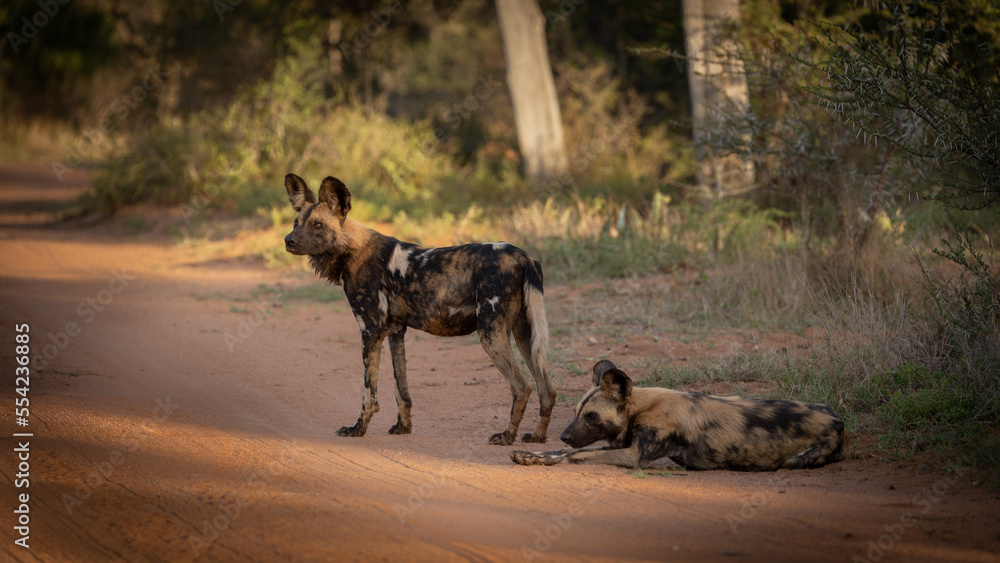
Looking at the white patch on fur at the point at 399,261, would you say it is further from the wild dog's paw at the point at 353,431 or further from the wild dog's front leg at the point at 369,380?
the wild dog's paw at the point at 353,431

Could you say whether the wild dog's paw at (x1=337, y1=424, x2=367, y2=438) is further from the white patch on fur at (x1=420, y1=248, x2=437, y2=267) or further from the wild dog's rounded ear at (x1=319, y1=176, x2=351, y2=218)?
the wild dog's rounded ear at (x1=319, y1=176, x2=351, y2=218)

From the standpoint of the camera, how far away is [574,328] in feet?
29.1

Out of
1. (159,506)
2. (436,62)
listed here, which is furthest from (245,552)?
(436,62)

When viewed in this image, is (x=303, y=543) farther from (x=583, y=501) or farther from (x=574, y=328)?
(x=574, y=328)

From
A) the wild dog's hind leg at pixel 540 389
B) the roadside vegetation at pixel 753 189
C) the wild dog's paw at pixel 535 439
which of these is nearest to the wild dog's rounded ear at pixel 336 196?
the wild dog's hind leg at pixel 540 389

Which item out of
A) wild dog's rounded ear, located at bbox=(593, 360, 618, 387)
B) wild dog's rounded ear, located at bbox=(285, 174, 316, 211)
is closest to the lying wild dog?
wild dog's rounded ear, located at bbox=(593, 360, 618, 387)

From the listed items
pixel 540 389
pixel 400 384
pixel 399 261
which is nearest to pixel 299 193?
pixel 399 261

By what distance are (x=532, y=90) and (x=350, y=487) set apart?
50.2 ft

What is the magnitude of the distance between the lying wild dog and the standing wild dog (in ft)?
2.26

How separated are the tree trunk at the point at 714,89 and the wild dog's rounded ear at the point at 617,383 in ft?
23.2

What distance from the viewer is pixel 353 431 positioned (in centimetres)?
580

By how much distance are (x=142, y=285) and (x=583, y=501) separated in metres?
9.41

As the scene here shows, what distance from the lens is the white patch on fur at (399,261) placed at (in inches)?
235

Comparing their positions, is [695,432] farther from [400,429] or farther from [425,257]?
[425,257]
